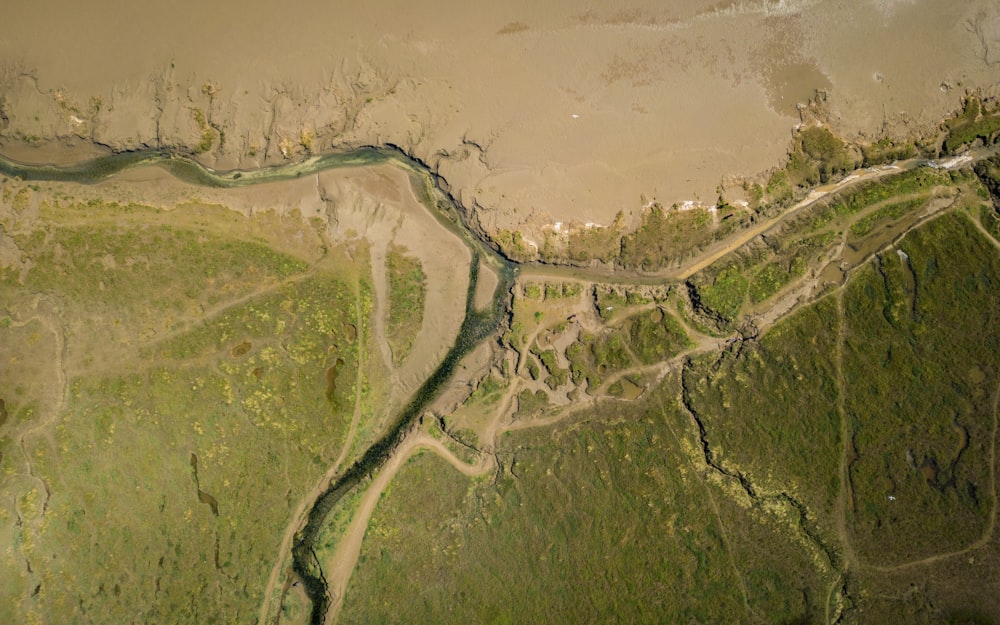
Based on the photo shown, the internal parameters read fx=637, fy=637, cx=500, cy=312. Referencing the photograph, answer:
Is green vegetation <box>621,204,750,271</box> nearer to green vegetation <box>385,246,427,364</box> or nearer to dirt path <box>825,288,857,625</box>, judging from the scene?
dirt path <box>825,288,857,625</box>

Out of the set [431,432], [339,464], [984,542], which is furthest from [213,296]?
[984,542]

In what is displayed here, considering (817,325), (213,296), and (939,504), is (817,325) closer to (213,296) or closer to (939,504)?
(939,504)

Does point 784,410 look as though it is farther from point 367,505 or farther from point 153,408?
point 153,408

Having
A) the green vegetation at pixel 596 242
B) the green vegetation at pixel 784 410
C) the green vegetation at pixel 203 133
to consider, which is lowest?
the green vegetation at pixel 784 410

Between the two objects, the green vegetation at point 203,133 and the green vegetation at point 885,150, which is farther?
the green vegetation at point 885,150

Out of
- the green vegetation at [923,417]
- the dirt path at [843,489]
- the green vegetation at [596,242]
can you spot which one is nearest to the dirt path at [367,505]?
the green vegetation at [596,242]

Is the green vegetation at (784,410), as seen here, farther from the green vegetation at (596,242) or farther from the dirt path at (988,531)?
the green vegetation at (596,242)
